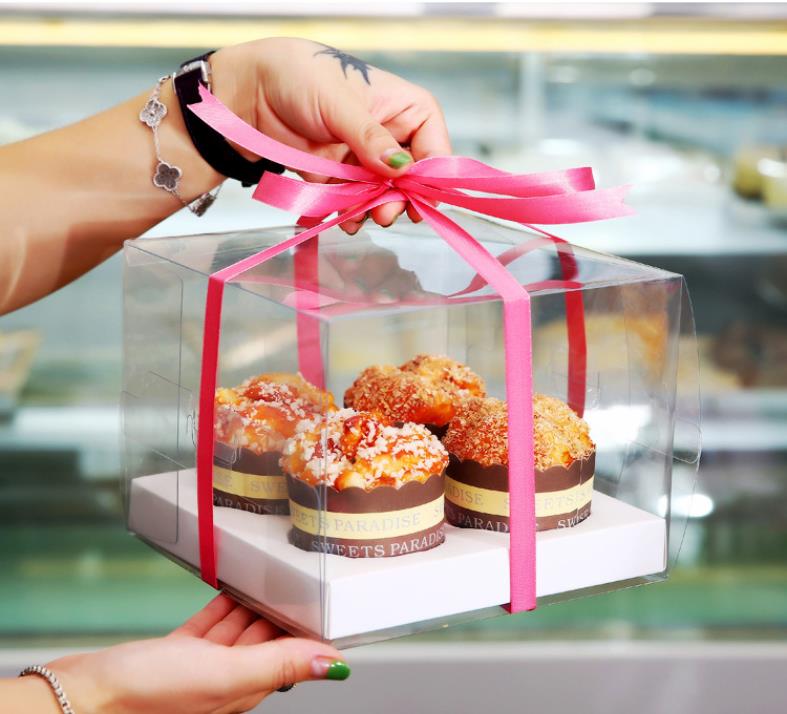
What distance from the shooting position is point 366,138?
1041 millimetres

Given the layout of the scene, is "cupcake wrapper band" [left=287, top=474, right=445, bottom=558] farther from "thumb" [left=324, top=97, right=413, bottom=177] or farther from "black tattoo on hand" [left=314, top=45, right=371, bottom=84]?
"black tattoo on hand" [left=314, top=45, right=371, bottom=84]

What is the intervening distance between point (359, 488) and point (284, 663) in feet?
0.53

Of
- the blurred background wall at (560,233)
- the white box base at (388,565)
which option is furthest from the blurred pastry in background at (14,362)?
the white box base at (388,565)

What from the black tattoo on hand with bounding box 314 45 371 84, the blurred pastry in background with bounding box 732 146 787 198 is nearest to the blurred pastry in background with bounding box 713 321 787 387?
the blurred pastry in background with bounding box 732 146 787 198

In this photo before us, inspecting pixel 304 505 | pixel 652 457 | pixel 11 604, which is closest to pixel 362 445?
pixel 304 505

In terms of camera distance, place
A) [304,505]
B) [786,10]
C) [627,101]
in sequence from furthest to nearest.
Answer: [627,101], [786,10], [304,505]

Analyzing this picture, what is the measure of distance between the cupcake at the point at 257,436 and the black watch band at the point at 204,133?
38 centimetres

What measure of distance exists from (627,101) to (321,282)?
1388 mm

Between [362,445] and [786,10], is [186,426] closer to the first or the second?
[362,445]

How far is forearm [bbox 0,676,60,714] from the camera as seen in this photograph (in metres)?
0.99

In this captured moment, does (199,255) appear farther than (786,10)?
No

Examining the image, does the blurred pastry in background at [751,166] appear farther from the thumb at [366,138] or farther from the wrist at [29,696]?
the wrist at [29,696]

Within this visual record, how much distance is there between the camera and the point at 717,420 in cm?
221

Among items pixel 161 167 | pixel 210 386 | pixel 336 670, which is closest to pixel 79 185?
pixel 161 167
